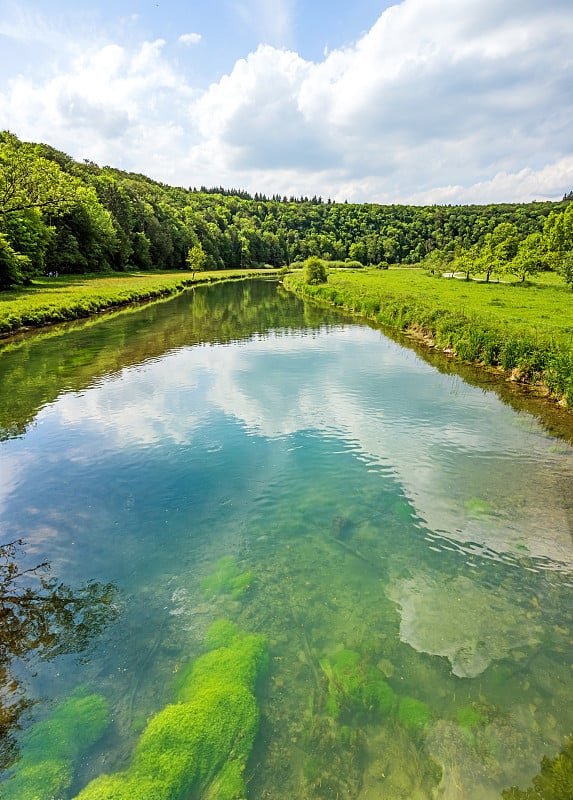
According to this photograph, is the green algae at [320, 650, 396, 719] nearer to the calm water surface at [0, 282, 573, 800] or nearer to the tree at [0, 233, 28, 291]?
the calm water surface at [0, 282, 573, 800]

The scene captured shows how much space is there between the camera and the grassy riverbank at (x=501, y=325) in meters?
18.0

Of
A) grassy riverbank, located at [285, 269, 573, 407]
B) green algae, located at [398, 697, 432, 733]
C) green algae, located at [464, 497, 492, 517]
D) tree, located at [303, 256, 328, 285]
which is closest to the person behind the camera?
green algae, located at [398, 697, 432, 733]

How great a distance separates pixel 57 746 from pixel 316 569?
4.51 meters

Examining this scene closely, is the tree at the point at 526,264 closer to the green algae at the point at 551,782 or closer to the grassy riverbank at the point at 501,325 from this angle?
the grassy riverbank at the point at 501,325

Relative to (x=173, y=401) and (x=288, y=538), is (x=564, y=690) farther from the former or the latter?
(x=173, y=401)

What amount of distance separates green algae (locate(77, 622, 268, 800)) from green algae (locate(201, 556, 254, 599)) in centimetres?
115

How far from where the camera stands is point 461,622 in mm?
6676

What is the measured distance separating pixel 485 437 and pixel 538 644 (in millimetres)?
8178

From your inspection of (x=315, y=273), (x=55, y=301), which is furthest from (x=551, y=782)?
(x=315, y=273)

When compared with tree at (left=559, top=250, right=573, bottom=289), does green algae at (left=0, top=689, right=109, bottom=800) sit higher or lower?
lower

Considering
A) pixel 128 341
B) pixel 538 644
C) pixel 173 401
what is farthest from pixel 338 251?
pixel 538 644

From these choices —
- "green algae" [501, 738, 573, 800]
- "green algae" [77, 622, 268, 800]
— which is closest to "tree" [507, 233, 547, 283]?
"green algae" [501, 738, 573, 800]

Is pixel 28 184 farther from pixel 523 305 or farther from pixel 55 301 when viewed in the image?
pixel 523 305

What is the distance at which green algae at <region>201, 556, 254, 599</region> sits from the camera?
7.35 meters
